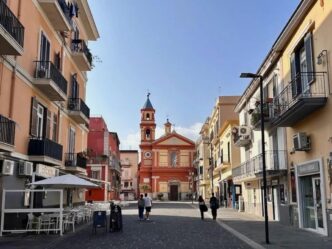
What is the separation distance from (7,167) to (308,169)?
37.7 ft

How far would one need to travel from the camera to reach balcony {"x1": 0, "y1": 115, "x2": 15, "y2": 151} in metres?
14.3

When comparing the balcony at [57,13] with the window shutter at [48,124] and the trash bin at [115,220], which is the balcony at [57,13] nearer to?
the window shutter at [48,124]

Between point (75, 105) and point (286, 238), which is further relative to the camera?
point (75, 105)

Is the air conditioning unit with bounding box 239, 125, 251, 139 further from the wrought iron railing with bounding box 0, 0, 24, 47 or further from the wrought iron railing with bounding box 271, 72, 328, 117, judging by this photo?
the wrought iron railing with bounding box 0, 0, 24, 47

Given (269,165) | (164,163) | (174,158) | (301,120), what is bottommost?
(269,165)

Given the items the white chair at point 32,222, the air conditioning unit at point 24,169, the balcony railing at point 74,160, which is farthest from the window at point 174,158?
the white chair at point 32,222

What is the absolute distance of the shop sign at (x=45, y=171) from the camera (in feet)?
60.7

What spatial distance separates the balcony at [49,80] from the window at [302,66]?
10508mm

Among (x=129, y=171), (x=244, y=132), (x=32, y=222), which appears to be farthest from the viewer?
(x=129, y=171)

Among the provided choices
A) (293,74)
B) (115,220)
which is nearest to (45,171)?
(115,220)

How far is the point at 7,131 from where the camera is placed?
48.4 feet

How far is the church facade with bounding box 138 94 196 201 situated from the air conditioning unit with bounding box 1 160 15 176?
205 feet

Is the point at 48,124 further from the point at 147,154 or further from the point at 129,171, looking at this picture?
the point at 129,171

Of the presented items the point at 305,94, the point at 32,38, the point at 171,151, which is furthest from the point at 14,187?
the point at 171,151
